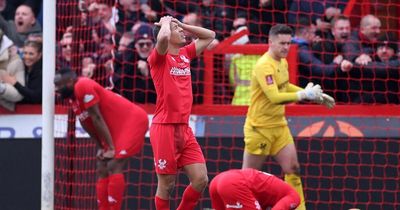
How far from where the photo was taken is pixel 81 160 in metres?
10.5

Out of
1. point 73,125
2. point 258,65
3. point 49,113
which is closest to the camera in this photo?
point 49,113

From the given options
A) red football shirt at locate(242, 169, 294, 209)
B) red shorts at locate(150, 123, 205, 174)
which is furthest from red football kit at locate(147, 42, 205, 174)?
red football shirt at locate(242, 169, 294, 209)

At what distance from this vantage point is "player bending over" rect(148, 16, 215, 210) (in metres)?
7.97

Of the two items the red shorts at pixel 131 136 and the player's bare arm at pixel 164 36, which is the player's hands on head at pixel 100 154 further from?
the player's bare arm at pixel 164 36

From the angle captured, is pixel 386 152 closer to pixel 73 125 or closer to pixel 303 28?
pixel 303 28

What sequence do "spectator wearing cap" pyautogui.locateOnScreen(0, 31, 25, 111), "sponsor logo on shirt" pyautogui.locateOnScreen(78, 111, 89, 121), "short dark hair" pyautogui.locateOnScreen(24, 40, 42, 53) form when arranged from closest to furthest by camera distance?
1. "sponsor logo on shirt" pyautogui.locateOnScreen(78, 111, 89, 121)
2. "spectator wearing cap" pyautogui.locateOnScreen(0, 31, 25, 111)
3. "short dark hair" pyautogui.locateOnScreen(24, 40, 42, 53)

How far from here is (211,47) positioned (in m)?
10.3

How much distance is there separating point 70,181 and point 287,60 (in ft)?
8.70

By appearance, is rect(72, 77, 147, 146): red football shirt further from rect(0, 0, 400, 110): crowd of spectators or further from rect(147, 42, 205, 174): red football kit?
rect(147, 42, 205, 174): red football kit

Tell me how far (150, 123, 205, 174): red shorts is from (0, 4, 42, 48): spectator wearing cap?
337 centimetres

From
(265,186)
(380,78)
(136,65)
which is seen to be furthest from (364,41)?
(265,186)

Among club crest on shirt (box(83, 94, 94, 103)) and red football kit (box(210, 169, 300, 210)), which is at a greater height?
club crest on shirt (box(83, 94, 94, 103))

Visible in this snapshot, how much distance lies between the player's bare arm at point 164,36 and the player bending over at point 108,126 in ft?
5.98

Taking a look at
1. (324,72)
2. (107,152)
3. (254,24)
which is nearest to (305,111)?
(324,72)
